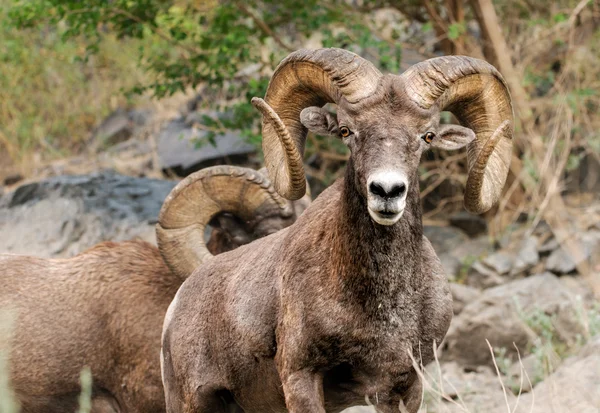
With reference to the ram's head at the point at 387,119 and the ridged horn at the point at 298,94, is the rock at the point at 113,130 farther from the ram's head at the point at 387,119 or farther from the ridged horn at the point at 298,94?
the ram's head at the point at 387,119

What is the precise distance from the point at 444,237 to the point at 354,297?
9.85m

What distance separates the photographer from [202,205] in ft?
31.5

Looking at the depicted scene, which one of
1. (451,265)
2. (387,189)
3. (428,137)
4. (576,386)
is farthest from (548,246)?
(387,189)

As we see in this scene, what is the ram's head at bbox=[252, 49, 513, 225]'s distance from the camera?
18.6ft

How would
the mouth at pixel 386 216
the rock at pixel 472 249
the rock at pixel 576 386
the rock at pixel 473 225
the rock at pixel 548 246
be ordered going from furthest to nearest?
1. the rock at pixel 473 225
2. the rock at pixel 472 249
3. the rock at pixel 548 246
4. the rock at pixel 576 386
5. the mouth at pixel 386 216

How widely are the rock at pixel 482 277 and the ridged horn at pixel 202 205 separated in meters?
5.74

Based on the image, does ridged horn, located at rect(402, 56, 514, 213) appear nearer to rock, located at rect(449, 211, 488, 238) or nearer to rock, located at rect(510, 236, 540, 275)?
rock, located at rect(510, 236, 540, 275)

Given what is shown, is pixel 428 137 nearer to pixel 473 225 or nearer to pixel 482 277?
pixel 482 277

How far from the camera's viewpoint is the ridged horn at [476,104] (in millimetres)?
6160

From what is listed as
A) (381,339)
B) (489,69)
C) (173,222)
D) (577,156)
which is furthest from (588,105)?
(381,339)

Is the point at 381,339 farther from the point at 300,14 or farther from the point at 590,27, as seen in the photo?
the point at 590,27

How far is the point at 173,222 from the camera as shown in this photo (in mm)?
9477

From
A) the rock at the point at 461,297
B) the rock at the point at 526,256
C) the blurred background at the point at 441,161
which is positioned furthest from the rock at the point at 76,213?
the rock at the point at 526,256

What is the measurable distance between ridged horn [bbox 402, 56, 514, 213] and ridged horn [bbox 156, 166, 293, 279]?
3.10 meters
